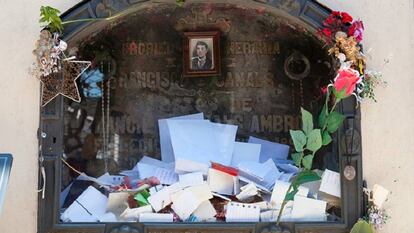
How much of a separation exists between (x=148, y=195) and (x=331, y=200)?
3.40ft

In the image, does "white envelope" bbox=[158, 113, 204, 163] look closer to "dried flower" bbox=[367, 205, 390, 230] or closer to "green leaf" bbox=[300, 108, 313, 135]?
"green leaf" bbox=[300, 108, 313, 135]

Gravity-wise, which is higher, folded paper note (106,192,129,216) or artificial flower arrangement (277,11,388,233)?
artificial flower arrangement (277,11,388,233)

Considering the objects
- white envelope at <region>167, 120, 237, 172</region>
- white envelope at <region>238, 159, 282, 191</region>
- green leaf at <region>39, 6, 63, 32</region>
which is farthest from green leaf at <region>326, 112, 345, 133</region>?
green leaf at <region>39, 6, 63, 32</region>

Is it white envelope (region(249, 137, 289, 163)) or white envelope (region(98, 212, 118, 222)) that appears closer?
white envelope (region(98, 212, 118, 222))

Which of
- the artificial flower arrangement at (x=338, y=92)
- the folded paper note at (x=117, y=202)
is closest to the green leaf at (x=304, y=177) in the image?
the artificial flower arrangement at (x=338, y=92)

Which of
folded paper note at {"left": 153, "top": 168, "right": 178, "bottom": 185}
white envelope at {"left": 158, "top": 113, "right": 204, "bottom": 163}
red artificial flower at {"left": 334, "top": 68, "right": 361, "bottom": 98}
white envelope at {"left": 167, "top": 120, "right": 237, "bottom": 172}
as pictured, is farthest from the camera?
white envelope at {"left": 158, "top": 113, "right": 204, "bottom": 163}

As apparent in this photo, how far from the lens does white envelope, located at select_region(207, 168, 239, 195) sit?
4.39 meters

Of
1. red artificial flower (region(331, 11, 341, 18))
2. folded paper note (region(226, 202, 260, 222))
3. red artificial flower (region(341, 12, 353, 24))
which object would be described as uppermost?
red artificial flower (region(331, 11, 341, 18))

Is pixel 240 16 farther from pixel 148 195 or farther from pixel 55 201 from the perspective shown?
pixel 55 201

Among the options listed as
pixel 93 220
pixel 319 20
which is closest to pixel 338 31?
pixel 319 20

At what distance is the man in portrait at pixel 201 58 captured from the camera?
5039 mm

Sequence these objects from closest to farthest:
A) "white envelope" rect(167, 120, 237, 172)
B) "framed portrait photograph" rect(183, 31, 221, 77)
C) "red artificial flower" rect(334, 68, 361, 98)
A: "red artificial flower" rect(334, 68, 361, 98), "white envelope" rect(167, 120, 237, 172), "framed portrait photograph" rect(183, 31, 221, 77)

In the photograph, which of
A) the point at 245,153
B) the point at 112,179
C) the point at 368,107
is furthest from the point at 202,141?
the point at 368,107

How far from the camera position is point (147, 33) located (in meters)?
5.07
